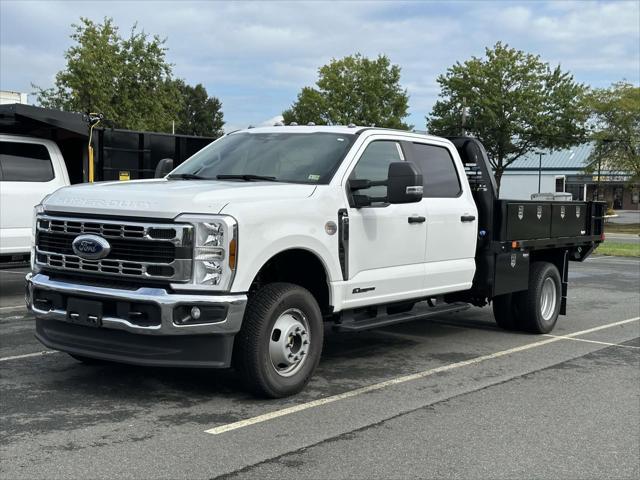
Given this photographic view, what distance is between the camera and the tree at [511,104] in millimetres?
47750

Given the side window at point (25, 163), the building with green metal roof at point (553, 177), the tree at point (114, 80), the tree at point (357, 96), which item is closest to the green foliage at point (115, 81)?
the tree at point (114, 80)

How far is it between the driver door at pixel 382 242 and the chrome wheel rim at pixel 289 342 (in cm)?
58

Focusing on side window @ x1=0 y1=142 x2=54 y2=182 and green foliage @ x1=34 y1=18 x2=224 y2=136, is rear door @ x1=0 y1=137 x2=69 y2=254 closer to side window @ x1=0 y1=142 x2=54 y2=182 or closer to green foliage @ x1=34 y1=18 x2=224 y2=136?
side window @ x1=0 y1=142 x2=54 y2=182

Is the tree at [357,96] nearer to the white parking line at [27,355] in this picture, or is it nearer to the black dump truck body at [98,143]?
the black dump truck body at [98,143]

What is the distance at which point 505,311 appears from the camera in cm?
916

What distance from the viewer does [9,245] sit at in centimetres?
1052

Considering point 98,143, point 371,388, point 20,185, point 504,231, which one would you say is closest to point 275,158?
point 371,388

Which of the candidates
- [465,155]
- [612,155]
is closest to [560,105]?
[612,155]

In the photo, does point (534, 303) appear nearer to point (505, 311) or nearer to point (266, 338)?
point (505, 311)

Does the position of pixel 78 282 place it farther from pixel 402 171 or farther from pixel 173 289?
pixel 402 171

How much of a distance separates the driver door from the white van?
5.95 metres

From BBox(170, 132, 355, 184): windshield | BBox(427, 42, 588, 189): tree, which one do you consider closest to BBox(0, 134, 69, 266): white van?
BBox(170, 132, 355, 184): windshield

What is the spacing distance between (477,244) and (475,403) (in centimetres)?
261

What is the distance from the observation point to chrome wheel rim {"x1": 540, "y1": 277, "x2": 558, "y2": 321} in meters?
9.20
